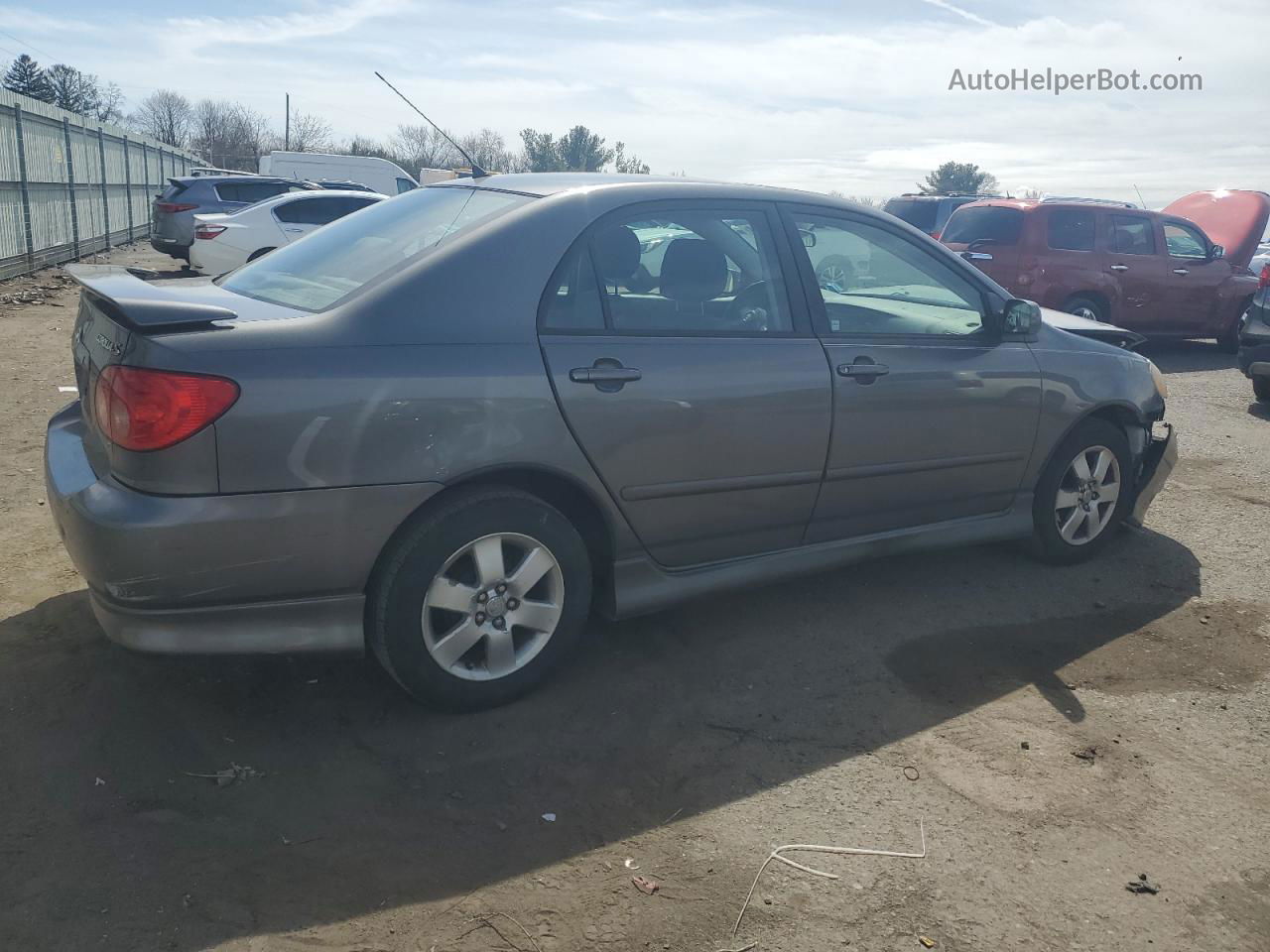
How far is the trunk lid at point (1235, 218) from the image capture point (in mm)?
14750

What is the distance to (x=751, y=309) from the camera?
154 inches

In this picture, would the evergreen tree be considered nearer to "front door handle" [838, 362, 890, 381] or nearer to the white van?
the white van

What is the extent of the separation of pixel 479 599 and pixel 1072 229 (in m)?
10.9

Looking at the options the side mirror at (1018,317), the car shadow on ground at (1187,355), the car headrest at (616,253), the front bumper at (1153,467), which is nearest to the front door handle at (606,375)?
the car headrest at (616,253)

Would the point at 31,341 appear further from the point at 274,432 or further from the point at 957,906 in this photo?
the point at 957,906

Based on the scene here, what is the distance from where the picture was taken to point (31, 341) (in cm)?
1009

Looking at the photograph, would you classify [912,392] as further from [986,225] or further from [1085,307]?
[1085,307]

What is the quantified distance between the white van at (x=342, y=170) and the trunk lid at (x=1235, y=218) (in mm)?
17638

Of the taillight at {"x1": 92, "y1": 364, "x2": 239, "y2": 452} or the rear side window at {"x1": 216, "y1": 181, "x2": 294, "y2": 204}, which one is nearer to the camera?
the taillight at {"x1": 92, "y1": 364, "x2": 239, "y2": 452}

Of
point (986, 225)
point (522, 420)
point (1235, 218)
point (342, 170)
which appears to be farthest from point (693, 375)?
point (342, 170)

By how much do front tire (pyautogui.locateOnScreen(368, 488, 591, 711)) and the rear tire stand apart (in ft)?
33.5

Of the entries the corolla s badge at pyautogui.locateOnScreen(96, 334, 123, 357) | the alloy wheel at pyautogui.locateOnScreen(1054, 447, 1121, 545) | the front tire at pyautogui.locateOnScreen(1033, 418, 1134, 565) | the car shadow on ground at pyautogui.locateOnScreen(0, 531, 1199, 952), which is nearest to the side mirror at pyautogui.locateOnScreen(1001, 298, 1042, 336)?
the front tire at pyautogui.locateOnScreen(1033, 418, 1134, 565)

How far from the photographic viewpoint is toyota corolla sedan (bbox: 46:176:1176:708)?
2922mm

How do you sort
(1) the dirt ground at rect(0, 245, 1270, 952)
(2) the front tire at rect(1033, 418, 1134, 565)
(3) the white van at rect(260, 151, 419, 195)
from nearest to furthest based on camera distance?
(1) the dirt ground at rect(0, 245, 1270, 952) < (2) the front tire at rect(1033, 418, 1134, 565) < (3) the white van at rect(260, 151, 419, 195)
